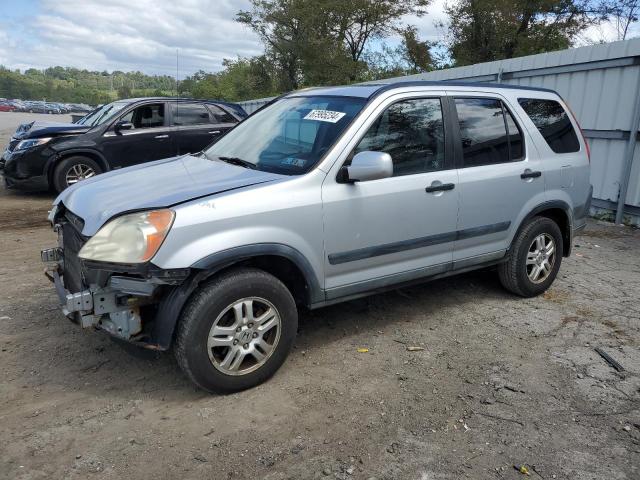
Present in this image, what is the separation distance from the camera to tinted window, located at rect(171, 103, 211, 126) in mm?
9492

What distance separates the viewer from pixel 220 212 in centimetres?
295

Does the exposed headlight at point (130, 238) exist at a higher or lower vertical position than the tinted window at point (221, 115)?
lower

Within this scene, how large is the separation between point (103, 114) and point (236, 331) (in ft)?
25.9

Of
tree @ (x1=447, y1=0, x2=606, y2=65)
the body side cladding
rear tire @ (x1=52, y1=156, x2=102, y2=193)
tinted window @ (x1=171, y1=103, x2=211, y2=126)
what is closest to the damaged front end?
the body side cladding

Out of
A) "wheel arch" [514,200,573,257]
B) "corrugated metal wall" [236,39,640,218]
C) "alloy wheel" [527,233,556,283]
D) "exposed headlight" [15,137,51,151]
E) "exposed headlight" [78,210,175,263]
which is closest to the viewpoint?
"exposed headlight" [78,210,175,263]

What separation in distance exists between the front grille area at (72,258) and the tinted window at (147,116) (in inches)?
244

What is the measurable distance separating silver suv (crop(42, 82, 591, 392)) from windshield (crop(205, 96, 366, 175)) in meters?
0.01

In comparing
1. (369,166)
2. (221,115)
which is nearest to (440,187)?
(369,166)

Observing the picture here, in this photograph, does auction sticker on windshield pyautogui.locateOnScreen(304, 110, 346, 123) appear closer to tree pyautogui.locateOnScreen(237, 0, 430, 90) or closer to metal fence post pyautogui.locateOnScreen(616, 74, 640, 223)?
metal fence post pyautogui.locateOnScreen(616, 74, 640, 223)

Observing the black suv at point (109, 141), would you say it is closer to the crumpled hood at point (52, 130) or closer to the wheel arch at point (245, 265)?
the crumpled hood at point (52, 130)

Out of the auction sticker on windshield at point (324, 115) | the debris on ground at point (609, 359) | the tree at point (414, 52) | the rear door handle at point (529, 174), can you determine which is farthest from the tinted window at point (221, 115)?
the tree at point (414, 52)

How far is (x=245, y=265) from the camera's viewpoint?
318cm

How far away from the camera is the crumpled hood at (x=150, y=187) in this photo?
3021mm

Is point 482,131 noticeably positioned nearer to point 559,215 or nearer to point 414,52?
point 559,215
